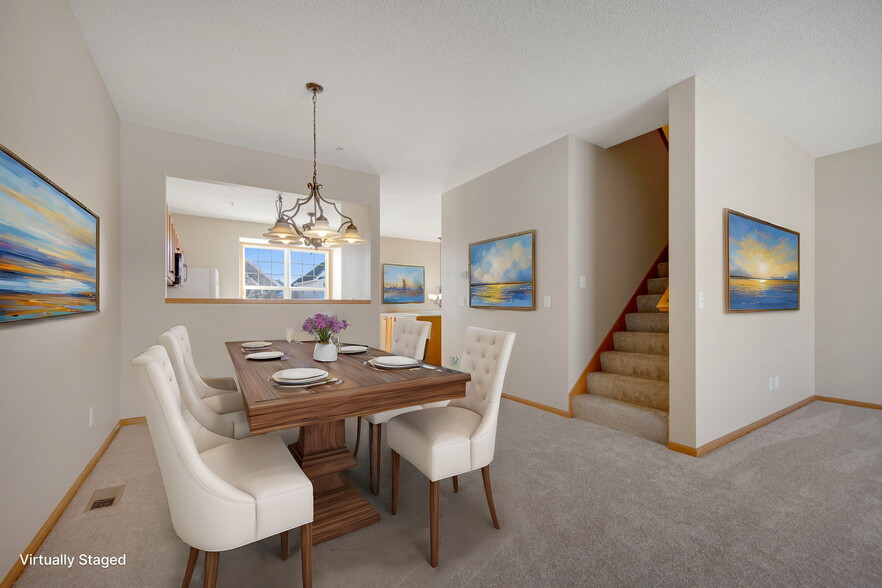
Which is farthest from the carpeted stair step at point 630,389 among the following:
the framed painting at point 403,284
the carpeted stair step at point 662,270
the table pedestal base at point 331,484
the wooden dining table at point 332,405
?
the framed painting at point 403,284

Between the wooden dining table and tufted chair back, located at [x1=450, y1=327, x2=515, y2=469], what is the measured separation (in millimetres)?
218

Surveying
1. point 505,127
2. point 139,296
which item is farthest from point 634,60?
point 139,296

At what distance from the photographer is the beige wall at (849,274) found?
370 centimetres

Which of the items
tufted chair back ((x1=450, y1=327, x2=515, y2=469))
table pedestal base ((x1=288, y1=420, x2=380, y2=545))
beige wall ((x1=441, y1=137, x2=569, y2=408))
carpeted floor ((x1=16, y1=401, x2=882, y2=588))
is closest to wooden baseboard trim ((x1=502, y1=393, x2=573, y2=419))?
beige wall ((x1=441, y1=137, x2=569, y2=408))

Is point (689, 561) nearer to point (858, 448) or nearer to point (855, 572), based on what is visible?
point (855, 572)

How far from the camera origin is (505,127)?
3.32 m

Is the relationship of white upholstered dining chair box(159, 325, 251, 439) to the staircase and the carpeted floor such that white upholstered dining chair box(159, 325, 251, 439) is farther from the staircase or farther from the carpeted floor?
the staircase

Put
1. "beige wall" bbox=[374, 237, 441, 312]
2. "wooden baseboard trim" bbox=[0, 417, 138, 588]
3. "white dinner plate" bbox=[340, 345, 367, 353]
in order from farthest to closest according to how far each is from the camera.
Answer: "beige wall" bbox=[374, 237, 441, 312], "white dinner plate" bbox=[340, 345, 367, 353], "wooden baseboard trim" bbox=[0, 417, 138, 588]

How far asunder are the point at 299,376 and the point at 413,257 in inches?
300

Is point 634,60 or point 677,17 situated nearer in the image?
point 677,17

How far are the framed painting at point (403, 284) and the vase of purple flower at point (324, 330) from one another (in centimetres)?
630

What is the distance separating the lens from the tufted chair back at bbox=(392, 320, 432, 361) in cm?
278

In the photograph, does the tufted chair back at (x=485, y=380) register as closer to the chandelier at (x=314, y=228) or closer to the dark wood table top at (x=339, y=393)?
the dark wood table top at (x=339, y=393)

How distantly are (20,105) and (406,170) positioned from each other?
3.23 m
